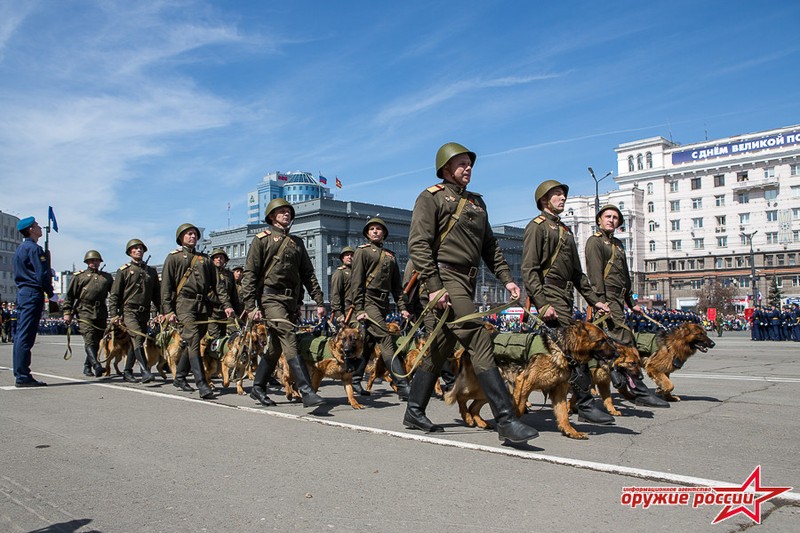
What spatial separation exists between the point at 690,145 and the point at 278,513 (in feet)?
323

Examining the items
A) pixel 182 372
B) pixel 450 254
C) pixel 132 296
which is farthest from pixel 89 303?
pixel 450 254

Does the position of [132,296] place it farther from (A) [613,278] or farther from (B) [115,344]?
(A) [613,278]

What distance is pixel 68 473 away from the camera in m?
4.63

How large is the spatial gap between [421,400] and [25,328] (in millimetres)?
7572

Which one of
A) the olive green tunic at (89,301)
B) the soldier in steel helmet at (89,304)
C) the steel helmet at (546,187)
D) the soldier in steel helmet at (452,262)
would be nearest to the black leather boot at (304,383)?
the soldier in steel helmet at (452,262)

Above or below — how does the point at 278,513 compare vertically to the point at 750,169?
below

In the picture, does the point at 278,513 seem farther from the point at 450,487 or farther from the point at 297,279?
the point at 297,279

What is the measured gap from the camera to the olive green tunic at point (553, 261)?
682cm

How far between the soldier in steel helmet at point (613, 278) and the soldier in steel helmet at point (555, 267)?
807 mm

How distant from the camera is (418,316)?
9430 millimetres

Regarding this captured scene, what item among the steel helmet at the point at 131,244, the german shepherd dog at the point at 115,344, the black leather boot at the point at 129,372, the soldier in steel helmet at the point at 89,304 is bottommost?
the black leather boot at the point at 129,372

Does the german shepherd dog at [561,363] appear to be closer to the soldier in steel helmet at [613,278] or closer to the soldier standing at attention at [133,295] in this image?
the soldier in steel helmet at [613,278]

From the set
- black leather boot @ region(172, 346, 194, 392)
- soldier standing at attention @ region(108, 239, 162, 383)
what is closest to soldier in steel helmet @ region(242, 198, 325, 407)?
black leather boot @ region(172, 346, 194, 392)

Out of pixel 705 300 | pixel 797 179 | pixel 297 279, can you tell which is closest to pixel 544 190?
pixel 297 279
